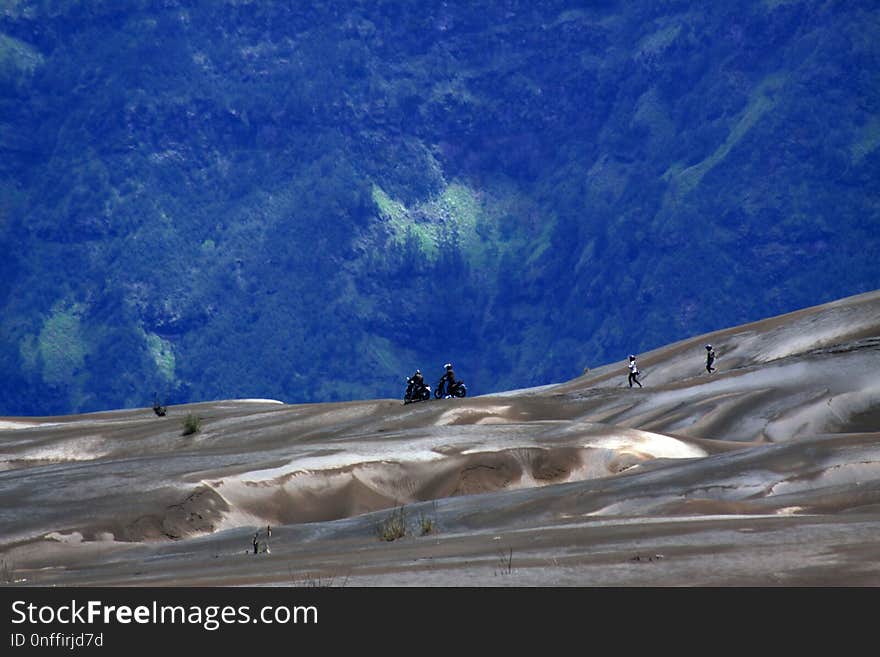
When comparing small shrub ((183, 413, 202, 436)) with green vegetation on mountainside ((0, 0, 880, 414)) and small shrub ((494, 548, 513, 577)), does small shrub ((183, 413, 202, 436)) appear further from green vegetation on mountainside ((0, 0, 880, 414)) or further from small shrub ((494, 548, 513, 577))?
green vegetation on mountainside ((0, 0, 880, 414))

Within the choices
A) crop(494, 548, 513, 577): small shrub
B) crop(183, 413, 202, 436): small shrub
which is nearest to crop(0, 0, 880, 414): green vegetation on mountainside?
crop(183, 413, 202, 436): small shrub

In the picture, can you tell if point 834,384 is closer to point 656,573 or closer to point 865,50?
point 656,573

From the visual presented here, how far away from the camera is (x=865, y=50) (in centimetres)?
16788

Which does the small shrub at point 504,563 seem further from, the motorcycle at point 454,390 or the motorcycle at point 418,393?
the motorcycle at point 454,390

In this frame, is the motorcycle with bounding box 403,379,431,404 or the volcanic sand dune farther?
the motorcycle with bounding box 403,379,431,404

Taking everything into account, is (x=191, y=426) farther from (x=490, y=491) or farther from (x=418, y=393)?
(x=490, y=491)

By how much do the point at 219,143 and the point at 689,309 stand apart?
202 feet

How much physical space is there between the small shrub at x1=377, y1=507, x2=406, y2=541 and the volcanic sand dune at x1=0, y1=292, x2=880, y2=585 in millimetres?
136

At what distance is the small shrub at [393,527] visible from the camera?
755 inches

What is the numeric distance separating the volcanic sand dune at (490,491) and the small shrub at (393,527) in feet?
0.44

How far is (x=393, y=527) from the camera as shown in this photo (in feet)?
64.2

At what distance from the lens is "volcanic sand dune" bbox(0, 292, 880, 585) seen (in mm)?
13944
